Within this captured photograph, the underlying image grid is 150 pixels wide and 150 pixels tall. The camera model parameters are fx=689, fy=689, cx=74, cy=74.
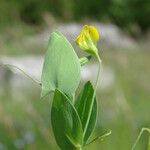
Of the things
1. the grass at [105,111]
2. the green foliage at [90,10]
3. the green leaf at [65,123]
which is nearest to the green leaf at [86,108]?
the green leaf at [65,123]

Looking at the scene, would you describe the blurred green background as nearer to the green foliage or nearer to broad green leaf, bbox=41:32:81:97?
the green foliage

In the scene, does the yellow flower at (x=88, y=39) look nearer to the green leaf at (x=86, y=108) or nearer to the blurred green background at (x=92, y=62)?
the green leaf at (x=86, y=108)

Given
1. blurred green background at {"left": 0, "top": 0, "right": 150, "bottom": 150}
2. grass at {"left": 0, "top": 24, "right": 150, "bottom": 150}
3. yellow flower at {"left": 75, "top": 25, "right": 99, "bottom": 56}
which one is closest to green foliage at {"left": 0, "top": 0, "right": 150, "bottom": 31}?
blurred green background at {"left": 0, "top": 0, "right": 150, "bottom": 150}

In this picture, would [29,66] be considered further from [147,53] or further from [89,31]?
[89,31]

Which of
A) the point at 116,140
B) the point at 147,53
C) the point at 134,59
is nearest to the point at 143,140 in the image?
the point at 116,140

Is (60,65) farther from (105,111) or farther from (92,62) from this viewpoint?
(92,62)

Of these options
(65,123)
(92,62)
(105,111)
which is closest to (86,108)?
(65,123)
